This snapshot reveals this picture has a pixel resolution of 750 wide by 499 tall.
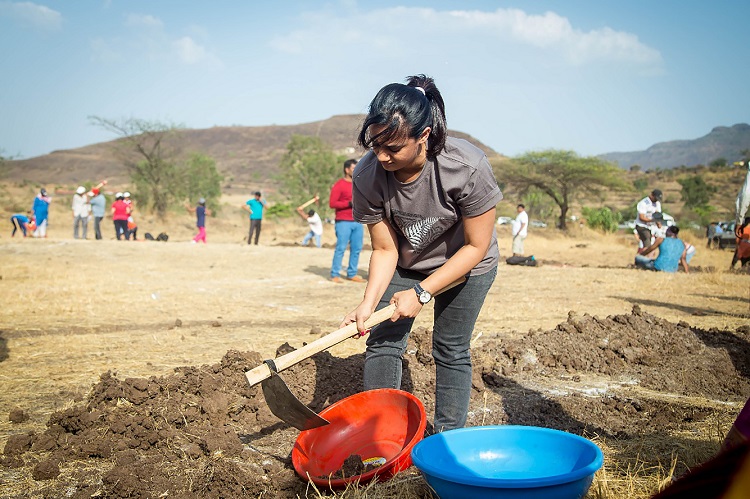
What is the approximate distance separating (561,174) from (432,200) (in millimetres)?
33499

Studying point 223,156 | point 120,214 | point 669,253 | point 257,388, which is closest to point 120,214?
point 120,214

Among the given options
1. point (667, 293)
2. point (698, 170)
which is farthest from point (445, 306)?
point (698, 170)

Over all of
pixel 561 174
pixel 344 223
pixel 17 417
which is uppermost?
pixel 561 174

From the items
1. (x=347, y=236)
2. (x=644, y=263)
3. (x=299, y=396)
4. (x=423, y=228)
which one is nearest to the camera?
(x=423, y=228)

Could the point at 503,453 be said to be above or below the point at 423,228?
below

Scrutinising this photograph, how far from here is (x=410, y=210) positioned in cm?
291

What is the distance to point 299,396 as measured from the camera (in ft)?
13.4

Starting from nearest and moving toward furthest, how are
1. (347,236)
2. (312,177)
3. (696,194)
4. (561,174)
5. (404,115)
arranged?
(404,115) < (347,236) < (312,177) < (561,174) < (696,194)

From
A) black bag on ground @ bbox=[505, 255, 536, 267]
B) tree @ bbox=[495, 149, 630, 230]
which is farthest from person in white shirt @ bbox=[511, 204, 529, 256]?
tree @ bbox=[495, 149, 630, 230]

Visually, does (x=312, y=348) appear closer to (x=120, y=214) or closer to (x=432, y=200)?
(x=432, y=200)

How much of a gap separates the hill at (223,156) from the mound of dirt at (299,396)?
65.1m

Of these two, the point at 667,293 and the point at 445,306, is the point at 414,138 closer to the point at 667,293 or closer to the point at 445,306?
the point at 445,306

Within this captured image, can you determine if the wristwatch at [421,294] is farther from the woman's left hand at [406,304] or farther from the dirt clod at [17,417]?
the dirt clod at [17,417]

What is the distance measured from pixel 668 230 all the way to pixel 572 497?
12.0 meters
